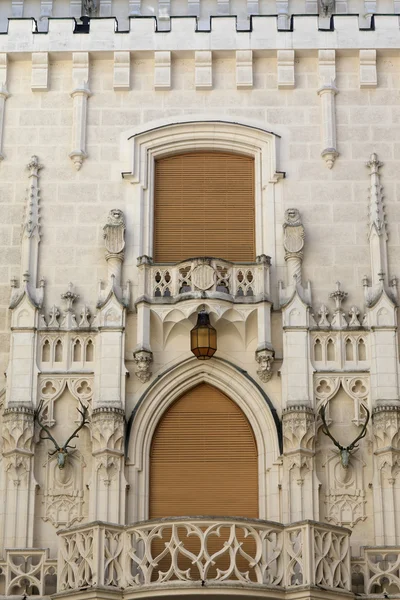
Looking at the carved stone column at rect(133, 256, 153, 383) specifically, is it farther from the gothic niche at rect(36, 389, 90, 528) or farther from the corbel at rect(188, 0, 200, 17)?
the corbel at rect(188, 0, 200, 17)

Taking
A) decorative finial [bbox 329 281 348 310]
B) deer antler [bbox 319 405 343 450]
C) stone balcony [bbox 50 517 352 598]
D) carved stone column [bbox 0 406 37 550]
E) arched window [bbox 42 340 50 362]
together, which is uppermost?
decorative finial [bbox 329 281 348 310]

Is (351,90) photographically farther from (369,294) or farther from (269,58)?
(369,294)

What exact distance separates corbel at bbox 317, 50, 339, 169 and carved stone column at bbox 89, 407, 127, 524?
598 cm

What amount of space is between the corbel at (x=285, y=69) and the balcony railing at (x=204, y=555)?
8.42 meters

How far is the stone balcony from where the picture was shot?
62.3 ft

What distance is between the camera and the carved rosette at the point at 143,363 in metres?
21.8

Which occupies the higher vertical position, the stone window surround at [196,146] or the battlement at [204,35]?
the battlement at [204,35]

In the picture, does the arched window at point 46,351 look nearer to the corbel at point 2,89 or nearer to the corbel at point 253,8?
the corbel at point 2,89

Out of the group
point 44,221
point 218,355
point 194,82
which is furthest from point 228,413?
point 194,82

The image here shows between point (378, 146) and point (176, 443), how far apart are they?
21.2ft

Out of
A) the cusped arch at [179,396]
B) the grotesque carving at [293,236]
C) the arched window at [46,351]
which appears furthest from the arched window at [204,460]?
the grotesque carving at [293,236]

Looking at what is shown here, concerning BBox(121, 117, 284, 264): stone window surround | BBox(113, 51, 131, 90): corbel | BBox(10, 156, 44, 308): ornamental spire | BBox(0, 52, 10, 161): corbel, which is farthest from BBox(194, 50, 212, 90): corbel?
BBox(0, 52, 10, 161): corbel

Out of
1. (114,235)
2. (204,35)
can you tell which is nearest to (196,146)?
(204,35)

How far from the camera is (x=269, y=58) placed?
79.9ft
